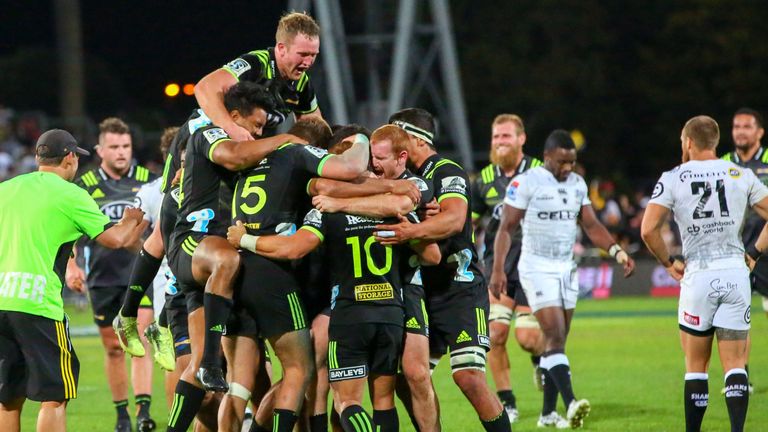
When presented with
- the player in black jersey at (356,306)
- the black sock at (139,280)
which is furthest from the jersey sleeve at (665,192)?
the black sock at (139,280)

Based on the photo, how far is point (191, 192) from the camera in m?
8.22

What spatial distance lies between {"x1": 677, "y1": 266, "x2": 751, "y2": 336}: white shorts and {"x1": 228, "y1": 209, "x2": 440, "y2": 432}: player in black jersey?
2582 mm

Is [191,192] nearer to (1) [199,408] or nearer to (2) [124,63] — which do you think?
(1) [199,408]

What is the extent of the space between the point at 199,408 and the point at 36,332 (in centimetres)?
121

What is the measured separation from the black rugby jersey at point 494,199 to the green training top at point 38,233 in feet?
17.0

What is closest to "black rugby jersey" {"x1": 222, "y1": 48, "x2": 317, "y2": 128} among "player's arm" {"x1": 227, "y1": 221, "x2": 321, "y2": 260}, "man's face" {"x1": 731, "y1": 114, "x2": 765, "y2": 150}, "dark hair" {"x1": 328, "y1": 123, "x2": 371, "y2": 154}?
"dark hair" {"x1": 328, "y1": 123, "x2": 371, "y2": 154}

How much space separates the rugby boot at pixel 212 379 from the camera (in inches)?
295

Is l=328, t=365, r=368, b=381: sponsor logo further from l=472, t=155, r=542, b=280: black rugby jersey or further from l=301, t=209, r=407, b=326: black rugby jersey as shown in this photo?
l=472, t=155, r=542, b=280: black rugby jersey

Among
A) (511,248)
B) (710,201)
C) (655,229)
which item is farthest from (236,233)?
(511,248)

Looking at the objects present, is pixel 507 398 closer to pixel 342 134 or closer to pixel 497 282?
pixel 497 282

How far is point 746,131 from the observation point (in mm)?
12898

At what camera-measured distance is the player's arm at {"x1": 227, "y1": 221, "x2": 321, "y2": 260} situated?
25.0 ft

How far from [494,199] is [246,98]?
16.2 feet

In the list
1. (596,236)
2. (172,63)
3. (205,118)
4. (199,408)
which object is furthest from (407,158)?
(172,63)
